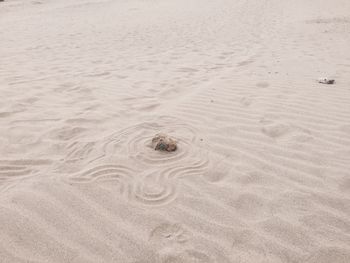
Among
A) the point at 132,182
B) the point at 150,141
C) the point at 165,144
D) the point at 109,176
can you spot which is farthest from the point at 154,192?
the point at 150,141

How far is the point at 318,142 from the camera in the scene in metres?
3.13

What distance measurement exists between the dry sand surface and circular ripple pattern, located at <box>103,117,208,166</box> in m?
0.02

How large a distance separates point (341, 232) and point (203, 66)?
438cm

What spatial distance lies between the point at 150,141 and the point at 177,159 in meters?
0.40

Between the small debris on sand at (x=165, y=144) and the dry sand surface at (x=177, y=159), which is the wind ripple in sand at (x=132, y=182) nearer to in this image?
the dry sand surface at (x=177, y=159)

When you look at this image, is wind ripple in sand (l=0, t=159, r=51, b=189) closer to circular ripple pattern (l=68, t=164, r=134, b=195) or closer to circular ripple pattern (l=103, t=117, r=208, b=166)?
circular ripple pattern (l=68, t=164, r=134, b=195)

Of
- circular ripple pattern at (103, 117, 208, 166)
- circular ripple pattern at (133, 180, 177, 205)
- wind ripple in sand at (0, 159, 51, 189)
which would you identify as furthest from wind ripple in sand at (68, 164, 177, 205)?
wind ripple in sand at (0, 159, 51, 189)

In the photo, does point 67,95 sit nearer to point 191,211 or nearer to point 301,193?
point 191,211

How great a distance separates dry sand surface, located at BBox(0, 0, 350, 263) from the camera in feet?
6.63

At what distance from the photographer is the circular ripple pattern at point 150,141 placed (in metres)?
2.88

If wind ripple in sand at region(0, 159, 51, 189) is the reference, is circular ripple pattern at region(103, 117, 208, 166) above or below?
below

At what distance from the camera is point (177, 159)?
2857 millimetres

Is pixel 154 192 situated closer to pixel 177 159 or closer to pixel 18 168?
pixel 177 159

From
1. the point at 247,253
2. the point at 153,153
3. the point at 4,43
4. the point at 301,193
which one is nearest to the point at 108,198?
the point at 153,153
